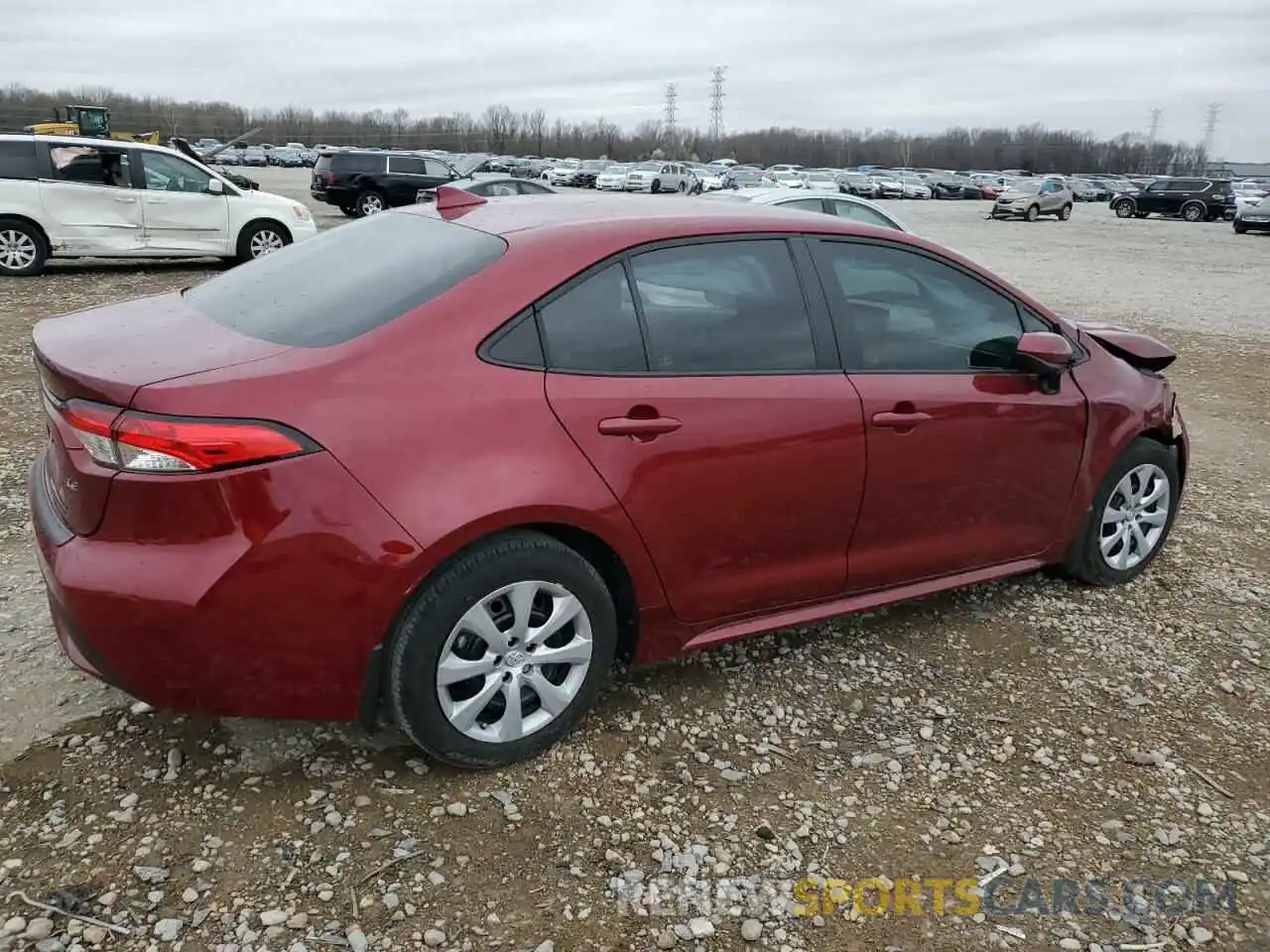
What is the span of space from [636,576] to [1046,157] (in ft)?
379

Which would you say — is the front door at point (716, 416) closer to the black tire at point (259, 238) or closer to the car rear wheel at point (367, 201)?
the black tire at point (259, 238)

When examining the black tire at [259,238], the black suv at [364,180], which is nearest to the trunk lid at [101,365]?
the black tire at [259,238]

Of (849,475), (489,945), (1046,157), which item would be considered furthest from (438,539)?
(1046,157)

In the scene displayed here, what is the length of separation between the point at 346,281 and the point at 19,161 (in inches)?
434

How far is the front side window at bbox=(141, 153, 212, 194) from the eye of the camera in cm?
1218

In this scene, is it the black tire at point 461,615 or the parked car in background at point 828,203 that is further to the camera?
the parked car in background at point 828,203

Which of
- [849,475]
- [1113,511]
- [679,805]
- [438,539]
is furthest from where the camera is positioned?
[1113,511]

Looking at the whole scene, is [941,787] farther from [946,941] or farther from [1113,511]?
[1113,511]

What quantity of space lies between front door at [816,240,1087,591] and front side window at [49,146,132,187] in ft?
37.4

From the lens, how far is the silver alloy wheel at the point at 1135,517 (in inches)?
165

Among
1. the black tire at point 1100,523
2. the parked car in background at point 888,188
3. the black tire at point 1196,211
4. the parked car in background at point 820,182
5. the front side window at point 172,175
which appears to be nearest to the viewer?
the black tire at point 1100,523

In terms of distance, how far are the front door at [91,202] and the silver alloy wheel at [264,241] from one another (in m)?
1.36

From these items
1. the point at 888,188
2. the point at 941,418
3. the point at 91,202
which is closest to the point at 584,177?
the point at 888,188

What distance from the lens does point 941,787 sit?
115 inches
